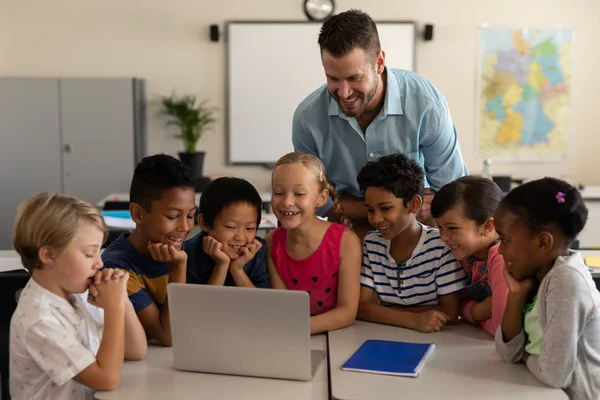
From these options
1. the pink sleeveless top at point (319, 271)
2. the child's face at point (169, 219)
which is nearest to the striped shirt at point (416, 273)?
the pink sleeveless top at point (319, 271)

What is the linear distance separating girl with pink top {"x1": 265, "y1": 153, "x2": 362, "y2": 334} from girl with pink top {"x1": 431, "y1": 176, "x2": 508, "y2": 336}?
29cm

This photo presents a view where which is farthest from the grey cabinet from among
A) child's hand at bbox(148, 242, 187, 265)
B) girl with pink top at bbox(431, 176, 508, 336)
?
girl with pink top at bbox(431, 176, 508, 336)

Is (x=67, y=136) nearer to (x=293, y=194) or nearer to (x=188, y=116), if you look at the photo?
(x=188, y=116)

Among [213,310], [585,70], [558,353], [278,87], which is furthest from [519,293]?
[585,70]

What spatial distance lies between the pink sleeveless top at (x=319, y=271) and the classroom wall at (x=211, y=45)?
4391 mm

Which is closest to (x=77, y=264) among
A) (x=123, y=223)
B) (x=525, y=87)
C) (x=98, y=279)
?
(x=98, y=279)

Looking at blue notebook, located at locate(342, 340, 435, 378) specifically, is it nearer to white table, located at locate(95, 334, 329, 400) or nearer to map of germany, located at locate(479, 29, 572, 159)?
white table, located at locate(95, 334, 329, 400)

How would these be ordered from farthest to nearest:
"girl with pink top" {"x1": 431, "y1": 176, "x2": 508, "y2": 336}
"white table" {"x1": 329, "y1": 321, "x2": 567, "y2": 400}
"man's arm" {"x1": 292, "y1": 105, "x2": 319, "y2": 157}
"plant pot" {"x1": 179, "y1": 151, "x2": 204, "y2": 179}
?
"plant pot" {"x1": 179, "y1": 151, "x2": 204, "y2": 179}
"man's arm" {"x1": 292, "y1": 105, "x2": 319, "y2": 157}
"girl with pink top" {"x1": 431, "y1": 176, "x2": 508, "y2": 336}
"white table" {"x1": 329, "y1": 321, "x2": 567, "y2": 400}

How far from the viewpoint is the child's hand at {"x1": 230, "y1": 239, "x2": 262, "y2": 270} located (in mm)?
2209

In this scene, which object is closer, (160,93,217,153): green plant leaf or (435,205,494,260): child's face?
(435,205,494,260): child's face

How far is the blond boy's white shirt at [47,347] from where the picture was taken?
5.46 feet

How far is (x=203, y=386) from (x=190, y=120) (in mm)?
4947

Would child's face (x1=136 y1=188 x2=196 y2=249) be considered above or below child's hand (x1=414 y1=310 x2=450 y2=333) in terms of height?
above

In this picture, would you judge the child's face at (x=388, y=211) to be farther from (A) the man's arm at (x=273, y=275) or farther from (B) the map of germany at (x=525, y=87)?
(B) the map of germany at (x=525, y=87)
